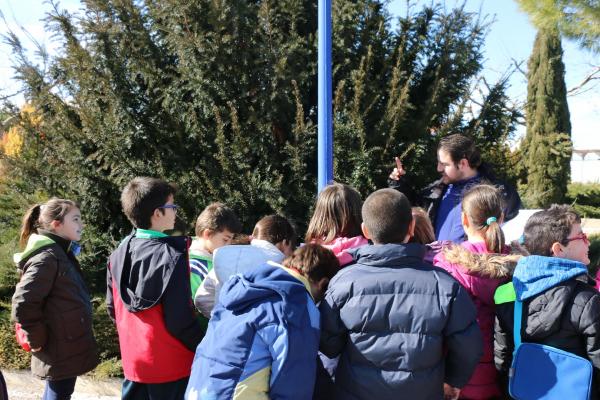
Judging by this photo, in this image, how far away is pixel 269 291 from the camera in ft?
7.11

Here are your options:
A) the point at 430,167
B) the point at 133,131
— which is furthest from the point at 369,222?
the point at 133,131

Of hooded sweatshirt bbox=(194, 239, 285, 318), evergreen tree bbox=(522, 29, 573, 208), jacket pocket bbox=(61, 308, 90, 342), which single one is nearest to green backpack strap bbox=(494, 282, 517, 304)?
hooded sweatshirt bbox=(194, 239, 285, 318)

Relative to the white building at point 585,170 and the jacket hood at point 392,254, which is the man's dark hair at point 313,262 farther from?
the white building at point 585,170

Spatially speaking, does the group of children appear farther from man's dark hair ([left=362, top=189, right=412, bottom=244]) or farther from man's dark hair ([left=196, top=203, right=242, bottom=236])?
man's dark hair ([left=196, top=203, right=242, bottom=236])

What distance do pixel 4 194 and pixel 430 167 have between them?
15.0 ft

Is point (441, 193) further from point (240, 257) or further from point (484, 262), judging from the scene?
point (240, 257)

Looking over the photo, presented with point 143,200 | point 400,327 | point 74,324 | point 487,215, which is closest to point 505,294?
point 487,215

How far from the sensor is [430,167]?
180 inches

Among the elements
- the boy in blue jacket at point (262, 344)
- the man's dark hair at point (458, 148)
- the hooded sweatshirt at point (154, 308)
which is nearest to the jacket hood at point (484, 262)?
the boy in blue jacket at point (262, 344)

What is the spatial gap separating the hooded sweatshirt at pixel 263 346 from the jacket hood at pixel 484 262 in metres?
0.70

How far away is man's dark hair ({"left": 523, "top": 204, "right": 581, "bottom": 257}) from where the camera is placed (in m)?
2.41

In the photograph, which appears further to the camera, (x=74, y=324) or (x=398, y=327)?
(x=74, y=324)

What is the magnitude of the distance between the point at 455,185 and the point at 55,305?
2559mm

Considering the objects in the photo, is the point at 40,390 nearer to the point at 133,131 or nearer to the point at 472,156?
the point at 133,131
